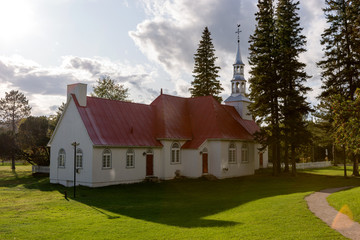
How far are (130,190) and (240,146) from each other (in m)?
14.5

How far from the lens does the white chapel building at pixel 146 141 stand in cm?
2630

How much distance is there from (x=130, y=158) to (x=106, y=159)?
8.01 ft

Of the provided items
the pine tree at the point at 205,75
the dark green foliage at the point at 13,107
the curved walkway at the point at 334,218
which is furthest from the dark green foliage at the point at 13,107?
the curved walkway at the point at 334,218

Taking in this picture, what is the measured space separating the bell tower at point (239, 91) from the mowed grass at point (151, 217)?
60.8ft

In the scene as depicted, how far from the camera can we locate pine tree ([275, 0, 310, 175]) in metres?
32.4

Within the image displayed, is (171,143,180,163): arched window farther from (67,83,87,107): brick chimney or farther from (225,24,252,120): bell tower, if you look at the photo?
(225,24,252,120): bell tower

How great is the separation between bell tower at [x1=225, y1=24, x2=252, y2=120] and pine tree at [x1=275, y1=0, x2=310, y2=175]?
6894 millimetres

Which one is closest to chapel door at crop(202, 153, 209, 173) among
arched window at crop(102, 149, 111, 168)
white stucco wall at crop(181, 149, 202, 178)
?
white stucco wall at crop(181, 149, 202, 178)

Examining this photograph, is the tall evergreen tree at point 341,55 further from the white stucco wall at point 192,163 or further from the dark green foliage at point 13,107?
the dark green foliage at point 13,107

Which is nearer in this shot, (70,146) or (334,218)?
(334,218)

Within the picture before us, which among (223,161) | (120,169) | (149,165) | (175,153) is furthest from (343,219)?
(175,153)

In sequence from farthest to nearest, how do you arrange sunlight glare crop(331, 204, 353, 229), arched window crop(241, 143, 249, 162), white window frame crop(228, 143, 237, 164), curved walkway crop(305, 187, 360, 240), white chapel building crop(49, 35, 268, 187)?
arched window crop(241, 143, 249, 162), white window frame crop(228, 143, 237, 164), white chapel building crop(49, 35, 268, 187), sunlight glare crop(331, 204, 353, 229), curved walkway crop(305, 187, 360, 240)

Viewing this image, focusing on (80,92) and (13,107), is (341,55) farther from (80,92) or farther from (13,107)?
(13,107)

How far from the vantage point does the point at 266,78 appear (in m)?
32.6
